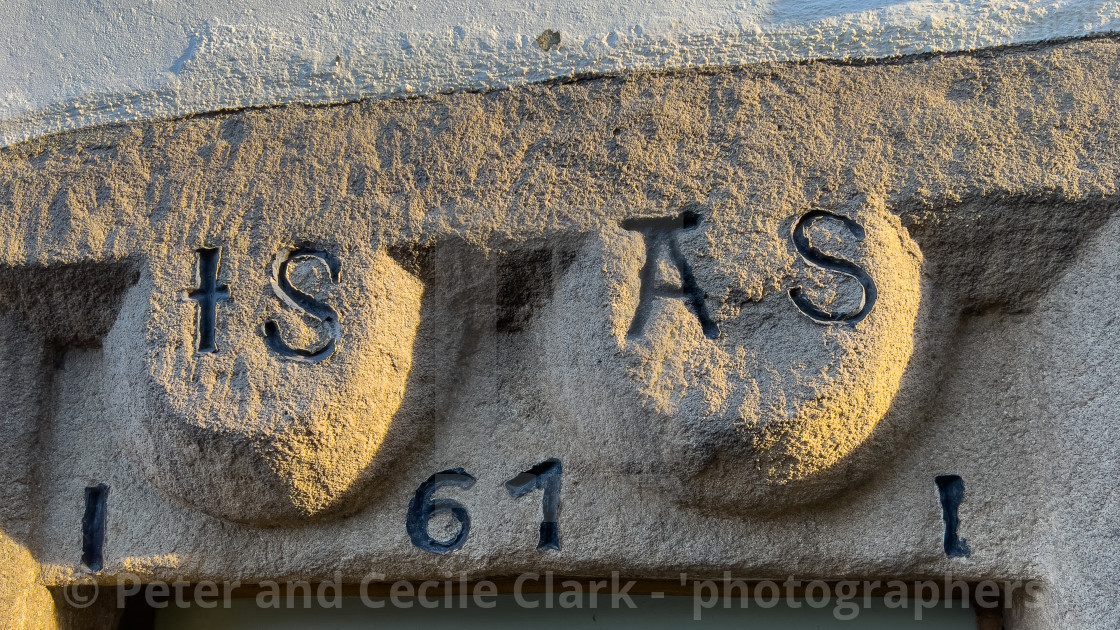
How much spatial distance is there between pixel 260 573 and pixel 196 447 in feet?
0.53

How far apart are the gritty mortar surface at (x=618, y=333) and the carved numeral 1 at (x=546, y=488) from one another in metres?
0.01

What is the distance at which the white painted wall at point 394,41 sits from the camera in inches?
38.7

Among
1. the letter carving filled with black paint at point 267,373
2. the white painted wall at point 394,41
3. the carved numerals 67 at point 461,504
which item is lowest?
the carved numerals 67 at point 461,504

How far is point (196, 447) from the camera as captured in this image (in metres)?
0.91

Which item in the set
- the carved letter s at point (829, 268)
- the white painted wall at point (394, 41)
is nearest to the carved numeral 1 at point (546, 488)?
the carved letter s at point (829, 268)

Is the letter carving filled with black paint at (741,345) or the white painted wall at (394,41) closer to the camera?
the letter carving filled with black paint at (741,345)

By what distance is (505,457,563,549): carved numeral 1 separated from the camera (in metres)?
0.91

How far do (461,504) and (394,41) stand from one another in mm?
562

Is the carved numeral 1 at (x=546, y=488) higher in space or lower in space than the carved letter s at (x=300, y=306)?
lower

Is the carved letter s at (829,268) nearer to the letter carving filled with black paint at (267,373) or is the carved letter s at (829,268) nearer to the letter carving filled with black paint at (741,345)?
the letter carving filled with black paint at (741,345)

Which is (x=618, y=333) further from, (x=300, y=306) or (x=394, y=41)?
(x=394, y=41)

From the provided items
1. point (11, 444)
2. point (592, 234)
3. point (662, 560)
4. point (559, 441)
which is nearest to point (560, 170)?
point (592, 234)

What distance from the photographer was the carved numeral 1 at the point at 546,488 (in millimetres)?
914

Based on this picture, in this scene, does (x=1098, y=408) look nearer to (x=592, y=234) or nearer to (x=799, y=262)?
(x=799, y=262)
